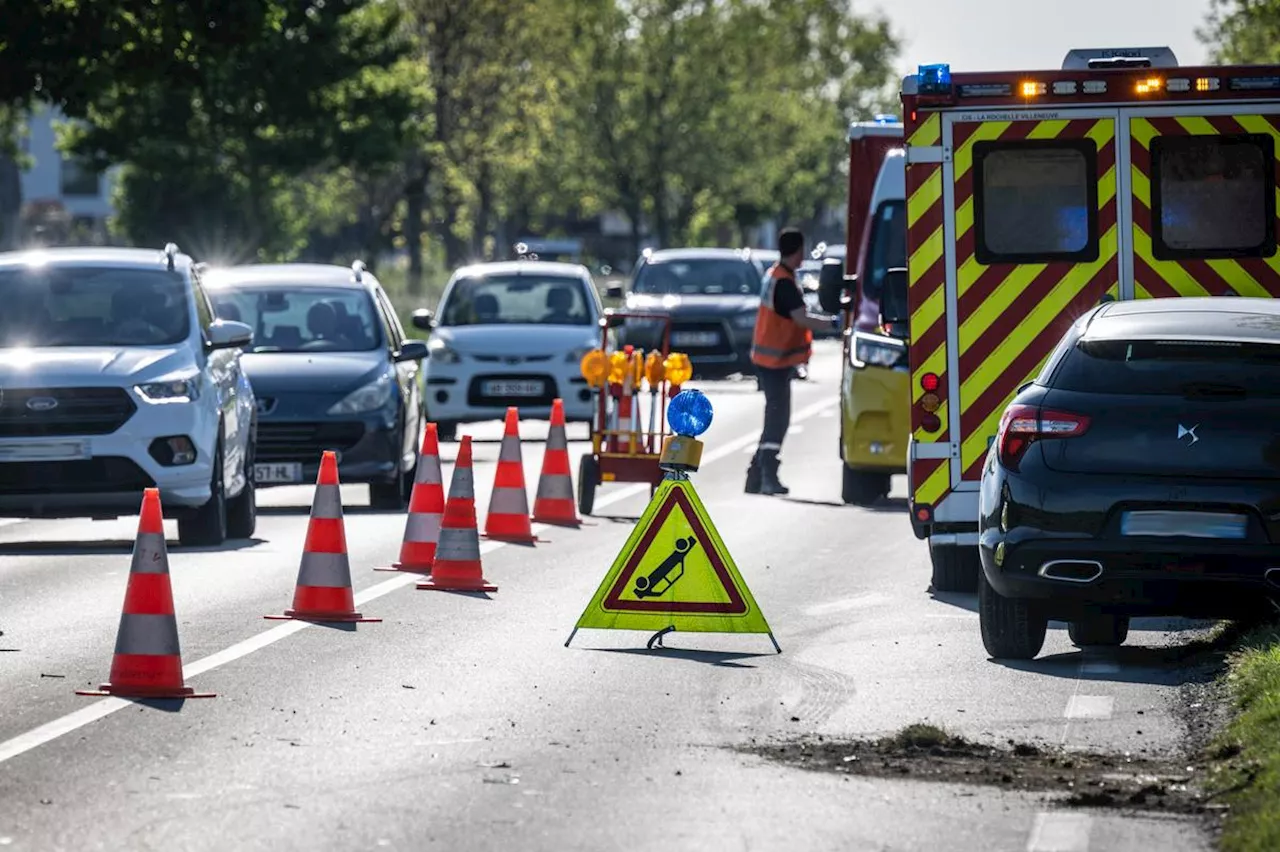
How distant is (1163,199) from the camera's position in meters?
14.4

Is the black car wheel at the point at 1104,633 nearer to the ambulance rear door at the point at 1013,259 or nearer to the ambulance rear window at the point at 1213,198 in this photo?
the ambulance rear door at the point at 1013,259

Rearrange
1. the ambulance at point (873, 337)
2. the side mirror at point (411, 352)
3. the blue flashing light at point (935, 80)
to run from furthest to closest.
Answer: the side mirror at point (411, 352) → the ambulance at point (873, 337) → the blue flashing light at point (935, 80)

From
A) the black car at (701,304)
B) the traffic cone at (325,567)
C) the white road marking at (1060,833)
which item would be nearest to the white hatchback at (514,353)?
the black car at (701,304)

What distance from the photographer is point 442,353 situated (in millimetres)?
27344

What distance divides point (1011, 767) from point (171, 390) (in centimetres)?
861

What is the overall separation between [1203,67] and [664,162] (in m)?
70.7

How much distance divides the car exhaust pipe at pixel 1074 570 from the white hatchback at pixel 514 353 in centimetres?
1513

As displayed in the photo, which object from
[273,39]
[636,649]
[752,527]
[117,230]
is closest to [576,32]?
[117,230]

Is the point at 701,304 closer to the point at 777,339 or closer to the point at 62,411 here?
the point at 777,339

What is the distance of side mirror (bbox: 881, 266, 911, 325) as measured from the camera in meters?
15.9

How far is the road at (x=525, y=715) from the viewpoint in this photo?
26.9 feet

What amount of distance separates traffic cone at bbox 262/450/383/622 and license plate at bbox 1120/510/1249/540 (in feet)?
12.2

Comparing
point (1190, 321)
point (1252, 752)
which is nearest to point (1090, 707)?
point (1252, 752)

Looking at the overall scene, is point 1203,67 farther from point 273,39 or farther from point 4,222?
point 4,222
